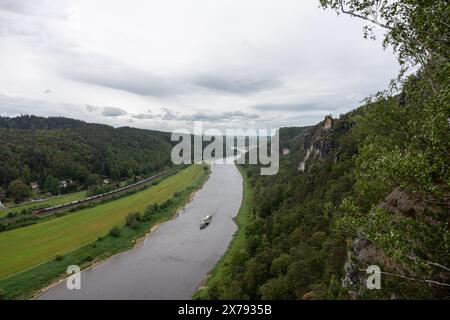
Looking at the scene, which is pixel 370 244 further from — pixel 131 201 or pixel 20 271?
pixel 131 201

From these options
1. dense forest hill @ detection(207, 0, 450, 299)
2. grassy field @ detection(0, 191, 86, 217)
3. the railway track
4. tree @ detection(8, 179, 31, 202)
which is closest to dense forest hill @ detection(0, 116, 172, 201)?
tree @ detection(8, 179, 31, 202)

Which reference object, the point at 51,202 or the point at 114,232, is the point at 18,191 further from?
the point at 114,232

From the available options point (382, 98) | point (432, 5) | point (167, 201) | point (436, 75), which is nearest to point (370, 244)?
point (382, 98)

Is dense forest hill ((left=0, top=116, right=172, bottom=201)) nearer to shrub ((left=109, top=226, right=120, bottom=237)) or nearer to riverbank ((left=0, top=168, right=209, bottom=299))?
shrub ((left=109, top=226, right=120, bottom=237))

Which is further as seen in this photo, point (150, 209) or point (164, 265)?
point (150, 209)

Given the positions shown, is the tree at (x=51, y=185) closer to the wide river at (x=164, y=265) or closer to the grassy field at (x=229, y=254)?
the wide river at (x=164, y=265)

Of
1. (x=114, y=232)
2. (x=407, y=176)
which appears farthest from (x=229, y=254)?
(x=407, y=176)
